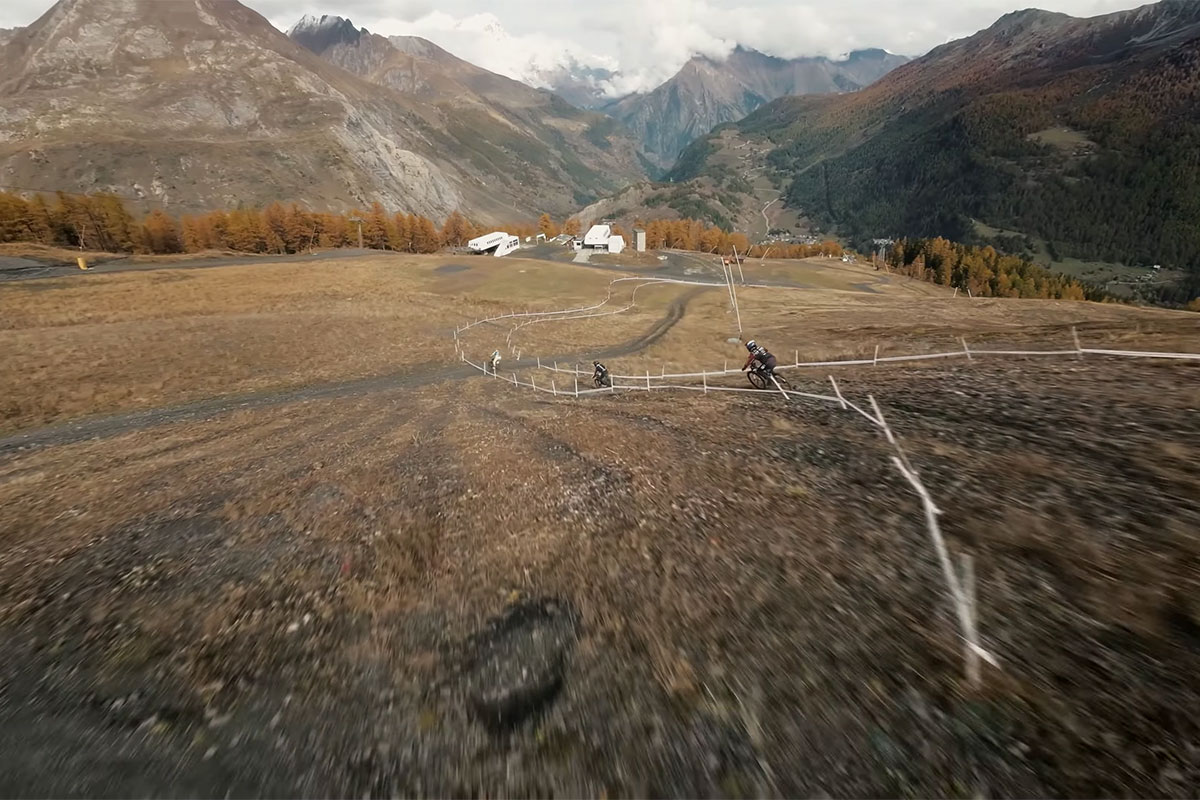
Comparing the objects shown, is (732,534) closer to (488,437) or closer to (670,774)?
(670,774)

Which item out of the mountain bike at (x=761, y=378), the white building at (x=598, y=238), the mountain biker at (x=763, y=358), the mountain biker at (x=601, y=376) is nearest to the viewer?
the mountain biker at (x=763, y=358)

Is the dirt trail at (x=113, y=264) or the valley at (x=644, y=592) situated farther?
the dirt trail at (x=113, y=264)

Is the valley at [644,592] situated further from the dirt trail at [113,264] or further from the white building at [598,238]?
the white building at [598,238]

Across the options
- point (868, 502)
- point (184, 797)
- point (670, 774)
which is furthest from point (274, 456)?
point (868, 502)

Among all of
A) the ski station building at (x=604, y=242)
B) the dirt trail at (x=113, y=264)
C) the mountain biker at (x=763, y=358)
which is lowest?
the mountain biker at (x=763, y=358)

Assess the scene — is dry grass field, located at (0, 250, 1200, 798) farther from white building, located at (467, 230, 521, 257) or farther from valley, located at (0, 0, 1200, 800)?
white building, located at (467, 230, 521, 257)

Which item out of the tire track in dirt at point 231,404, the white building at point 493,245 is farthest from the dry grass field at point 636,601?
the white building at point 493,245

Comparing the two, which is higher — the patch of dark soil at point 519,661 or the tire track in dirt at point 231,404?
the patch of dark soil at point 519,661

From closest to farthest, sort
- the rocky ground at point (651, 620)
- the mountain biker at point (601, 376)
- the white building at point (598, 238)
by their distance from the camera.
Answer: the rocky ground at point (651, 620), the mountain biker at point (601, 376), the white building at point (598, 238)
